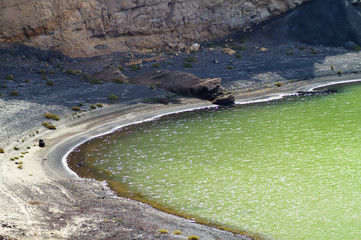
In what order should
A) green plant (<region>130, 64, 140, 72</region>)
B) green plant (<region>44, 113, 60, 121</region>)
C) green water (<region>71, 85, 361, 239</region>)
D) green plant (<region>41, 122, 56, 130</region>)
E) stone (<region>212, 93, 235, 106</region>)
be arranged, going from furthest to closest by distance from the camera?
green plant (<region>130, 64, 140, 72</region>), stone (<region>212, 93, 235, 106</region>), green plant (<region>44, 113, 60, 121</region>), green plant (<region>41, 122, 56, 130</region>), green water (<region>71, 85, 361, 239</region>)

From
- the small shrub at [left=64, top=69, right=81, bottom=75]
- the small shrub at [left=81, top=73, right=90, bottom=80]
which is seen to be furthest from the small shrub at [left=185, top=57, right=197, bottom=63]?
the small shrub at [left=64, top=69, right=81, bottom=75]

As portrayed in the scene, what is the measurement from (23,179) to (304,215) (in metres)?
18.4

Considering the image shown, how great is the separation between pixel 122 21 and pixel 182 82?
16.6m

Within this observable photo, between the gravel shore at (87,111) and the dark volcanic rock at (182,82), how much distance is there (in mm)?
1331

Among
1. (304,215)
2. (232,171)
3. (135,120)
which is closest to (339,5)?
(135,120)

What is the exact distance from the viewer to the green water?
29453 mm

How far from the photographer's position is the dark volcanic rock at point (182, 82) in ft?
196

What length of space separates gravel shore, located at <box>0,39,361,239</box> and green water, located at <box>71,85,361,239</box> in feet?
7.28

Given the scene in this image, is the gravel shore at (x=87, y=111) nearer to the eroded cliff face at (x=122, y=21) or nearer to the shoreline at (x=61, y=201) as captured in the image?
the shoreline at (x=61, y=201)

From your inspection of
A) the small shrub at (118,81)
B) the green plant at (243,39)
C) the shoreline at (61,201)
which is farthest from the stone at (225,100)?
the green plant at (243,39)

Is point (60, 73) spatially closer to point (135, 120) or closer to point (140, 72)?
point (140, 72)

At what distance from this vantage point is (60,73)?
6319cm

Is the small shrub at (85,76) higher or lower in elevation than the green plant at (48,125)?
higher

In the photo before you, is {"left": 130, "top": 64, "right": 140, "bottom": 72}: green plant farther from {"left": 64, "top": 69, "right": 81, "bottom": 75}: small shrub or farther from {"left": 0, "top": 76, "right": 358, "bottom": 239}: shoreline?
{"left": 0, "top": 76, "right": 358, "bottom": 239}: shoreline
